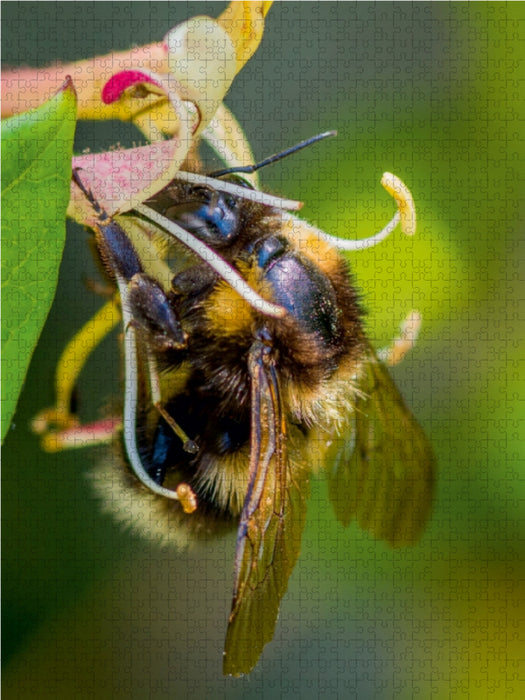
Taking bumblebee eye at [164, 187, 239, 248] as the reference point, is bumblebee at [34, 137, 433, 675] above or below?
below

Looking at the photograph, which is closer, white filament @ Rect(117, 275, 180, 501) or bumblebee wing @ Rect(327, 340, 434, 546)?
white filament @ Rect(117, 275, 180, 501)

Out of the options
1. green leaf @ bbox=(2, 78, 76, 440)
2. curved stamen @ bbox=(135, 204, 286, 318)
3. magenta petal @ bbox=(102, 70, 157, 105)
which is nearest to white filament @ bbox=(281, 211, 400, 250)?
curved stamen @ bbox=(135, 204, 286, 318)

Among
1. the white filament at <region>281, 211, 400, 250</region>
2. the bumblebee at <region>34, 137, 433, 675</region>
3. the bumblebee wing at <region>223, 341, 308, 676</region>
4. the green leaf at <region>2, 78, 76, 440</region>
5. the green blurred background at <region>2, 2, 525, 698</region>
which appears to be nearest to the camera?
the green leaf at <region>2, 78, 76, 440</region>

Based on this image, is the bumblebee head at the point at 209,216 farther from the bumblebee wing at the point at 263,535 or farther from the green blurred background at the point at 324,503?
the green blurred background at the point at 324,503

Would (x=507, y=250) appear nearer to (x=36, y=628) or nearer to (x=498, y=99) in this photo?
(x=498, y=99)

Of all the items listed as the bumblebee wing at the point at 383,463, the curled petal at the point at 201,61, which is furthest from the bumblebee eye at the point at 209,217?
the bumblebee wing at the point at 383,463

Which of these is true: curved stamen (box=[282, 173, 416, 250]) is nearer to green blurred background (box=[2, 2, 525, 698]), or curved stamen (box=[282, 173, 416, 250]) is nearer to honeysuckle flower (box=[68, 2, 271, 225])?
honeysuckle flower (box=[68, 2, 271, 225])

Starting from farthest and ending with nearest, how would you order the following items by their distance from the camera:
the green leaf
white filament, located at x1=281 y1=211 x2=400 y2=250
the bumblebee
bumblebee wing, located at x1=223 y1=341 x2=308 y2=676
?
white filament, located at x1=281 y1=211 x2=400 y2=250 < the bumblebee < bumblebee wing, located at x1=223 y1=341 x2=308 y2=676 < the green leaf

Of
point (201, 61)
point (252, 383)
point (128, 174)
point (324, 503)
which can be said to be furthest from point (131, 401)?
point (324, 503)

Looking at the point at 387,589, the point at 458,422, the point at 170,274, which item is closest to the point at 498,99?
the point at 458,422
